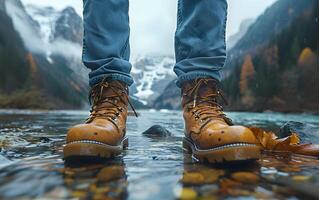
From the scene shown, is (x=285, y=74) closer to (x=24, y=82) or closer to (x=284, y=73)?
(x=284, y=73)

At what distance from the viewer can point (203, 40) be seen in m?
1.90

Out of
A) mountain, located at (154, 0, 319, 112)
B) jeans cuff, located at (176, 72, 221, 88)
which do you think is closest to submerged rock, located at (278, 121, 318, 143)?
jeans cuff, located at (176, 72, 221, 88)

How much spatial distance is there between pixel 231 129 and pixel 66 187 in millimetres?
746

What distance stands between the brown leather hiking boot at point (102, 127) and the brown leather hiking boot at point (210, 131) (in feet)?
1.16

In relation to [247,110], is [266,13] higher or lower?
higher

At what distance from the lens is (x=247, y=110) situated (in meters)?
47.7

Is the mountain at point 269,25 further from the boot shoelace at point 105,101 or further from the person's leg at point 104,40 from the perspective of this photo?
the boot shoelace at point 105,101

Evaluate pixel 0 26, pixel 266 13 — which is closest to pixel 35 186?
pixel 0 26

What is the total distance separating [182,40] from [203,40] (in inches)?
5.1

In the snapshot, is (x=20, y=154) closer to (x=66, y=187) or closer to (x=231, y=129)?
(x=66, y=187)

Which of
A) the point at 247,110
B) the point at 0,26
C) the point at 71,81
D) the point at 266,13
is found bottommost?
the point at 247,110

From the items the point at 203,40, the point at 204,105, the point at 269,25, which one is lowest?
the point at 204,105

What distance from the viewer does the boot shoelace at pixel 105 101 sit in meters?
1.73

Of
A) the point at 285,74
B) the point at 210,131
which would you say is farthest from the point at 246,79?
the point at 210,131
